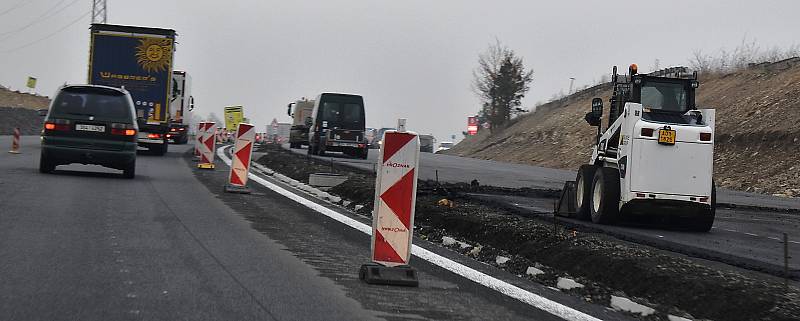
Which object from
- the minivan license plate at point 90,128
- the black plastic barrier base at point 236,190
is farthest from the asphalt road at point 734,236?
the minivan license plate at point 90,128

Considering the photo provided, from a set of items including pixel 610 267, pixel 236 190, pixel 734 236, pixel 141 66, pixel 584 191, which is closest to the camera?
pixel 610 267

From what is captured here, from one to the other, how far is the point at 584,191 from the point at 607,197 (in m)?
1.24

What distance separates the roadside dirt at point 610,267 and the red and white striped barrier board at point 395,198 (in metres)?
1.44

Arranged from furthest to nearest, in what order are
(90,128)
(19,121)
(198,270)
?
(19,121) < (90,128) < (198,270)

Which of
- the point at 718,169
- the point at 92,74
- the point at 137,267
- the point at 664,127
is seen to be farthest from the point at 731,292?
the point at 718,169

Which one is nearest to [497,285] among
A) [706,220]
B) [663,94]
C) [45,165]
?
[706,220]

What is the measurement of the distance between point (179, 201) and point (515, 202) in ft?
21.1

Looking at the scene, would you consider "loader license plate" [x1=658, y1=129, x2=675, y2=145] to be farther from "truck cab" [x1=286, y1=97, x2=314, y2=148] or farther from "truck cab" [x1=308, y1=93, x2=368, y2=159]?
"truck cab" [x1=286, y1=97, x2=314, y2=148]

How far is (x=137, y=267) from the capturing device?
877cm

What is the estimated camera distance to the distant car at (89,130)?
793 inches

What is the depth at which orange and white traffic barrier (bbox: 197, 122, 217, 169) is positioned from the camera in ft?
90.0

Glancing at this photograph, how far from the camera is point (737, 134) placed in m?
44.4

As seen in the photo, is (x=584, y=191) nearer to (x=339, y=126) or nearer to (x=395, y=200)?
(x=395, y=200)

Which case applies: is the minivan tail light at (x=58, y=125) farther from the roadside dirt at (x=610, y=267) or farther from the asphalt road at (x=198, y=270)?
the roadside dirt at (x=610, y=267)
